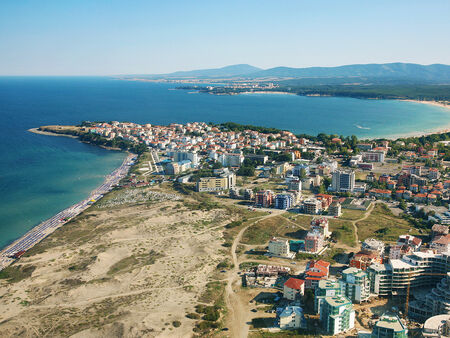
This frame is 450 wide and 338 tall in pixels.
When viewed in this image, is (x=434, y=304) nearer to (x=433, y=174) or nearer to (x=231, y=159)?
(x=433, y=174)

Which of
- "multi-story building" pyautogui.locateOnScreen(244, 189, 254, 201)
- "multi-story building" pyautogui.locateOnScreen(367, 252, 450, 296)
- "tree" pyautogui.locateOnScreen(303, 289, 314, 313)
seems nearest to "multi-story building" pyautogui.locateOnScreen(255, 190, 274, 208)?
"multi-story building" pyautogui.locateOnScreen(244, 189, 254, 201)

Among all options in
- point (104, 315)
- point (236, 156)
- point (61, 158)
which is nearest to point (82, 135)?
point (61, 158)

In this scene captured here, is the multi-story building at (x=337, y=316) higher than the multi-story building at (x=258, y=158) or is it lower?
lower

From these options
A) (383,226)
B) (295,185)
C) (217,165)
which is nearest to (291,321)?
(383,226)

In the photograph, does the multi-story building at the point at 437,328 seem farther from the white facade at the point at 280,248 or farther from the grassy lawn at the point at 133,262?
the grassy lawn at the point at 133,262

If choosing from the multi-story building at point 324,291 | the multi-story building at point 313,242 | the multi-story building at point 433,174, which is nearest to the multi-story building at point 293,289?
the multi-story building at point 324,291
